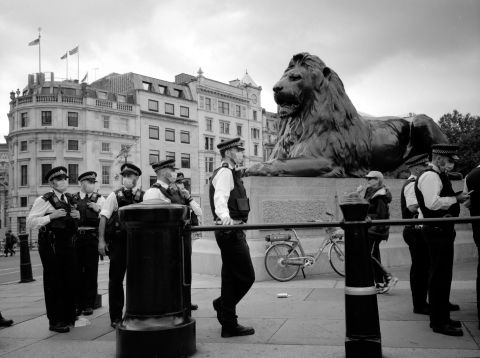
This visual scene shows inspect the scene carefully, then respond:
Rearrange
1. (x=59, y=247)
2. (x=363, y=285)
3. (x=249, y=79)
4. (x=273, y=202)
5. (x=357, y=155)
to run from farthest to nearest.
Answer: (x=249, y=79) → (x=357, y=155) → (x=273, y=202) → (x=59, y=247) → (x=363, y=285)

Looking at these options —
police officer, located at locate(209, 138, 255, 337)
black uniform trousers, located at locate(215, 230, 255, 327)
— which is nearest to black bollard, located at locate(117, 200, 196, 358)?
police officer, located at locate(209, 138, 255, 337)

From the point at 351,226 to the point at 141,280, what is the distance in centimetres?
175

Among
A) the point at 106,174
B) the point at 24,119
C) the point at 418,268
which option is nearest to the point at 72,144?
the point at 106,174

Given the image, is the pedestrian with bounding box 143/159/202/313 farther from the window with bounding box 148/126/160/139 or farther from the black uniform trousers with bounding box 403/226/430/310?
the window with bounding box 148/126/160/139

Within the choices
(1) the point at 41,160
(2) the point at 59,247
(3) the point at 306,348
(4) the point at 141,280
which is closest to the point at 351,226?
(3) the point at 306,348

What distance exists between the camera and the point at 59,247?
221 inches

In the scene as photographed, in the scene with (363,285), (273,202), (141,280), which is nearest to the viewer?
(363,285)

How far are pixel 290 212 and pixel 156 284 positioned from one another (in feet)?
16.0

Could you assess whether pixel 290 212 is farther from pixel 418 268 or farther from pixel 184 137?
pixel 184 137

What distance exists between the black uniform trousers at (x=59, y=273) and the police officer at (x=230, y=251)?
179cm

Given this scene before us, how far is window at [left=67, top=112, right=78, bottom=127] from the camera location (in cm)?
5509

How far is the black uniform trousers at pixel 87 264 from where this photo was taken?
21.1 feet

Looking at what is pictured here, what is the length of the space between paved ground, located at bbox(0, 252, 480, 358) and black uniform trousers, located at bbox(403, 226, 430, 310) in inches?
7.8

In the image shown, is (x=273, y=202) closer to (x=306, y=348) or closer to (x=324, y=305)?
(x=324, y=305)
